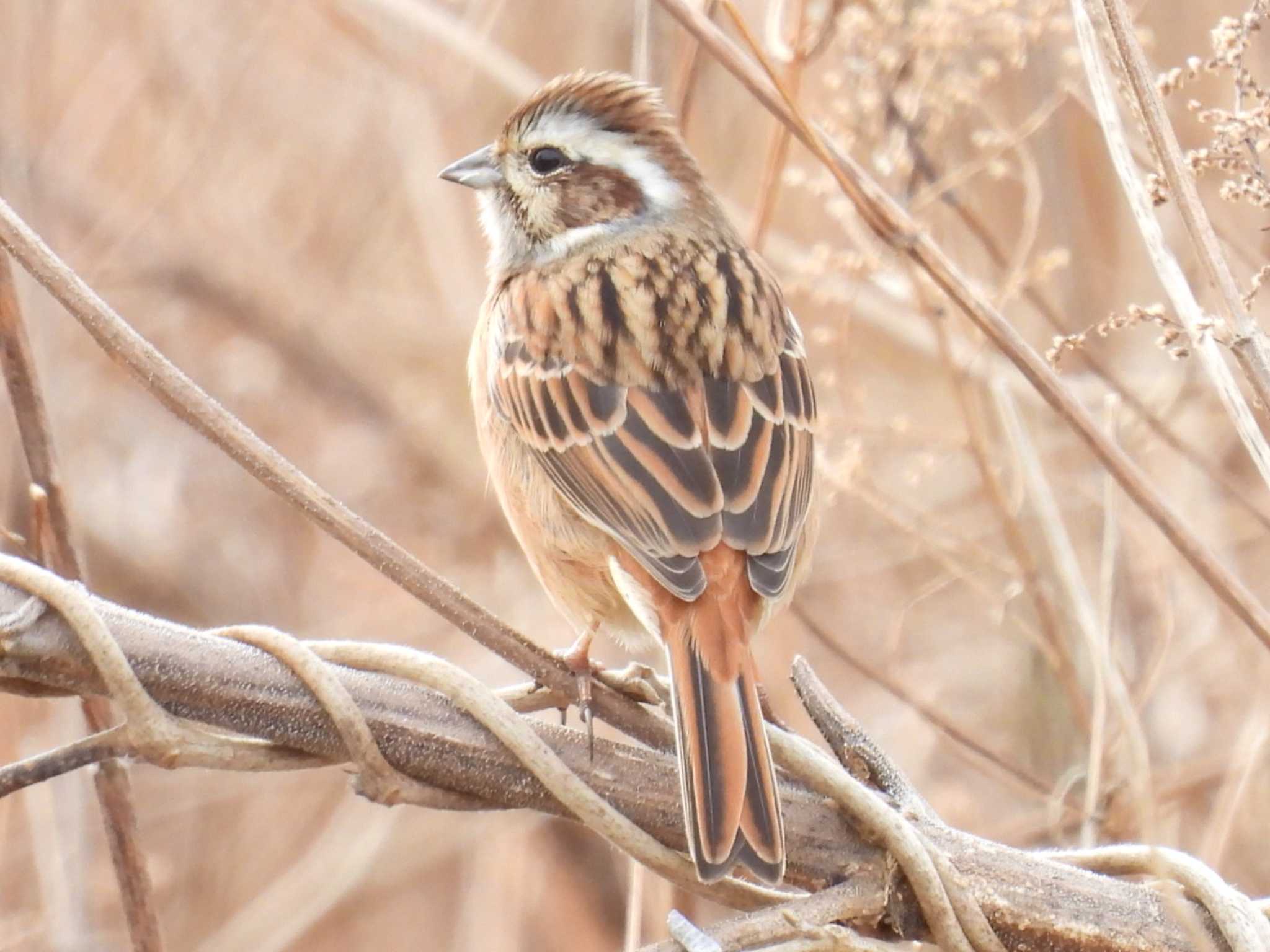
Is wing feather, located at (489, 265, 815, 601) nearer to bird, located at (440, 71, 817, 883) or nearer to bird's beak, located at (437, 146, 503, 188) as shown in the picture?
bird, located at (440, 71, 817, 883)

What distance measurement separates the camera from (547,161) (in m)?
3.02

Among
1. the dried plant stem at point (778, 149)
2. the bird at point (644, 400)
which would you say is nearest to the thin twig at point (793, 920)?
the bird at point (644, 400)

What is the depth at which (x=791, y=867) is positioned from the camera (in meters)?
1.68

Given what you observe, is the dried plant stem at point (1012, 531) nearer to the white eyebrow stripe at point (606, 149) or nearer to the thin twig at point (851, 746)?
the white eyebrow stripe at point (606, 149)

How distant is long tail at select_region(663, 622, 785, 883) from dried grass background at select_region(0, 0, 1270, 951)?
167 centimetres

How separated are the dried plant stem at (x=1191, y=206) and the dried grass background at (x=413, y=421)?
1782 millimetres

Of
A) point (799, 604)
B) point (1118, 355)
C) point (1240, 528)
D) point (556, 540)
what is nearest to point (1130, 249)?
point (1118, 355)

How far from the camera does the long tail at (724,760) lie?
1.59 metres

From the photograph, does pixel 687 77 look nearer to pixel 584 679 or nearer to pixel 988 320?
pixel 988 320

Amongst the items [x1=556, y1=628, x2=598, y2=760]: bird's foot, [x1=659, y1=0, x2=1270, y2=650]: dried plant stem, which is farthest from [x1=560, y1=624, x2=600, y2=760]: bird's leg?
[x1=659, y1=0, x2=1270, y2=650]: dried plant stem

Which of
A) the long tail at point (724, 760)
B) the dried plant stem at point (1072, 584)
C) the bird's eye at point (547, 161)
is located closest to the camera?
the long tail at point (724, 760)

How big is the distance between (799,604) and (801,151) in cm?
208

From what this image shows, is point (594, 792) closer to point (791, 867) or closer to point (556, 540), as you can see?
point (791, 867)

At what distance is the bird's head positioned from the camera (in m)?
2.95
